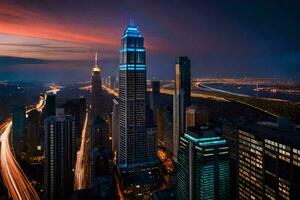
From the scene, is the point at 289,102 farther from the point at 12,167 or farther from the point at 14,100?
the point at 14,100

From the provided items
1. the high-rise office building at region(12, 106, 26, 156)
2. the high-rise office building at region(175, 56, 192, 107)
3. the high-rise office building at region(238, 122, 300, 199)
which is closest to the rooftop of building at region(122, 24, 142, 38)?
the high-rise office building at region(175, 56, 192, 107)

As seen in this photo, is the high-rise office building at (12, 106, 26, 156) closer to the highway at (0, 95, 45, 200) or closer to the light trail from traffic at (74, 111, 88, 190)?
the highway at (0, 95, 45, 200)

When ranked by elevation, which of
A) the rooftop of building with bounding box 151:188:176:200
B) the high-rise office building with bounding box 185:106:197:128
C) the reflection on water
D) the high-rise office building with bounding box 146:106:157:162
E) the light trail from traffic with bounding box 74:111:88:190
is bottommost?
the light trail from traffic with bounding box 74:111:88:190

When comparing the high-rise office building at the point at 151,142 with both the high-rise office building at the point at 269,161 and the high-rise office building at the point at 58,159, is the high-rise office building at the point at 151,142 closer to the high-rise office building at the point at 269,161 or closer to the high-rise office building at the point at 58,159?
the high-rise office building at the point at 58,159

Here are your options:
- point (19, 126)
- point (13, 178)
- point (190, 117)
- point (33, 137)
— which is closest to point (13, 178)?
point (13, 178)

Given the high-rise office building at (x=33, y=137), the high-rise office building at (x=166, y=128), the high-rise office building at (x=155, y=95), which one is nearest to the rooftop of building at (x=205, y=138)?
the high-rise office building at (x=166, y=128)

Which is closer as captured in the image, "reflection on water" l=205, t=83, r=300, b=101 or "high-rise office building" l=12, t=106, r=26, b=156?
"reflection on water" l=205, t=83, r=300, b=101

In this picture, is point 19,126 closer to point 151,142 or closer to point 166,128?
point 151,142
